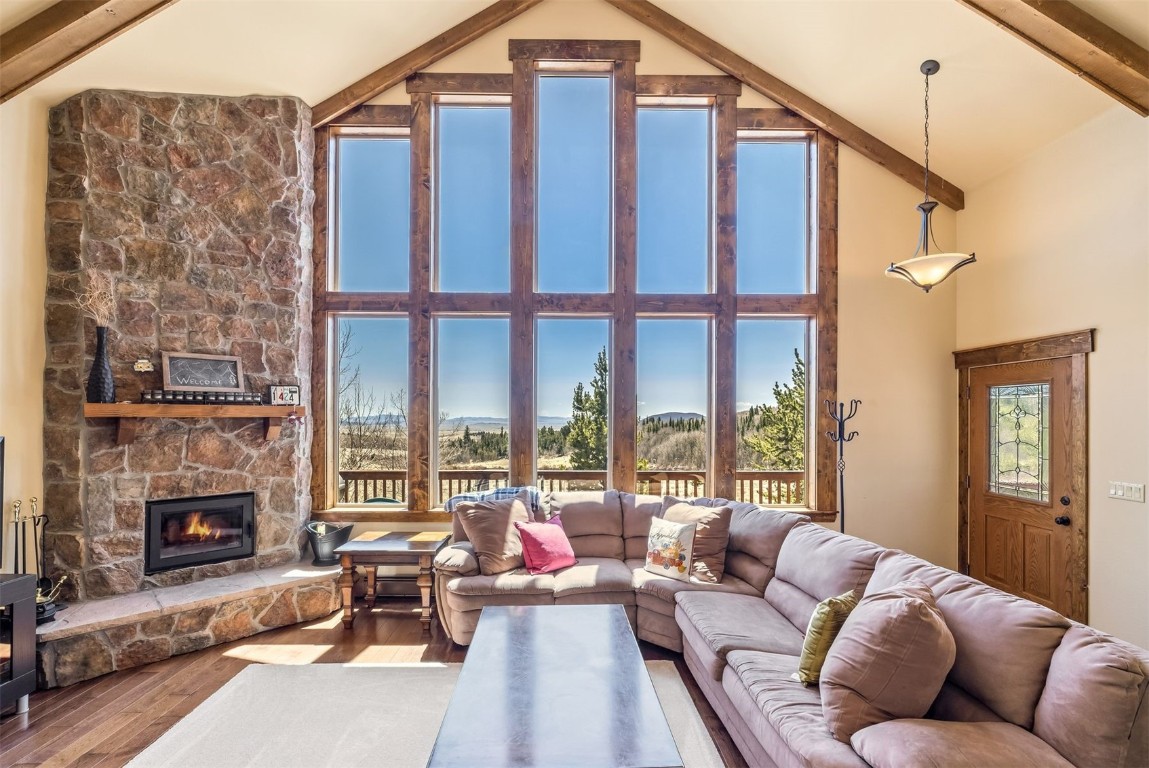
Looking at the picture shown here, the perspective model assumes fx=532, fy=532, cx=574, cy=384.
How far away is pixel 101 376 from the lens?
12.0 ft

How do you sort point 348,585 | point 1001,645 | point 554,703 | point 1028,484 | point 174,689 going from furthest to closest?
point 1028,484 → point 348,585 → point 174,689 → point 554,703 → point 1001,645

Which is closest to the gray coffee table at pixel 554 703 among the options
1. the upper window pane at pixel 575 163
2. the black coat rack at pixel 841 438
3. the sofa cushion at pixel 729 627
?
the sofa cushion at pixel 729 627

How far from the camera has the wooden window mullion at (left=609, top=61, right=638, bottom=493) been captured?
16.1 ft

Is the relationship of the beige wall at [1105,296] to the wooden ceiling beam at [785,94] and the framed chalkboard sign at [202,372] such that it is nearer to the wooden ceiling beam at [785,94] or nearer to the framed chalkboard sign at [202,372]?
the wooden ceiling beam at [785,94]

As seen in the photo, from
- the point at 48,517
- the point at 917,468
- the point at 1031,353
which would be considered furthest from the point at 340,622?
the point at 1031,353

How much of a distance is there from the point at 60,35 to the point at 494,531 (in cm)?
405

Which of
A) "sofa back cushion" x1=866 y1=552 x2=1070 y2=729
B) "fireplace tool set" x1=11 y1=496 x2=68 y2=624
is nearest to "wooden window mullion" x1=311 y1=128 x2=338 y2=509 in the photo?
"fireplace tool set" x1=11 y1=496 x2=68 y2=624

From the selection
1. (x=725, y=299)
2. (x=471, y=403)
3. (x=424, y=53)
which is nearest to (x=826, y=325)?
(x=725, y=299)

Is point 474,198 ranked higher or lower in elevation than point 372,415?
higher

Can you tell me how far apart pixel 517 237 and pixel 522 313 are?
71 centimetres

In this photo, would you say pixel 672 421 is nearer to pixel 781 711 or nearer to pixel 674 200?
pixel 674 200

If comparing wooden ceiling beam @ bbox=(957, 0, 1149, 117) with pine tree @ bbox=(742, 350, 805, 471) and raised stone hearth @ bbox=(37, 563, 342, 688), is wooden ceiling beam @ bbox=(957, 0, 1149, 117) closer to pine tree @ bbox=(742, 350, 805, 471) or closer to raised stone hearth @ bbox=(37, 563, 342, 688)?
pine tree @ bbox=(742, 350, 805, 471)

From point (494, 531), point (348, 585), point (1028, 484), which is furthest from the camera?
point (1028, 484)

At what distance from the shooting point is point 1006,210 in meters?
4.45
